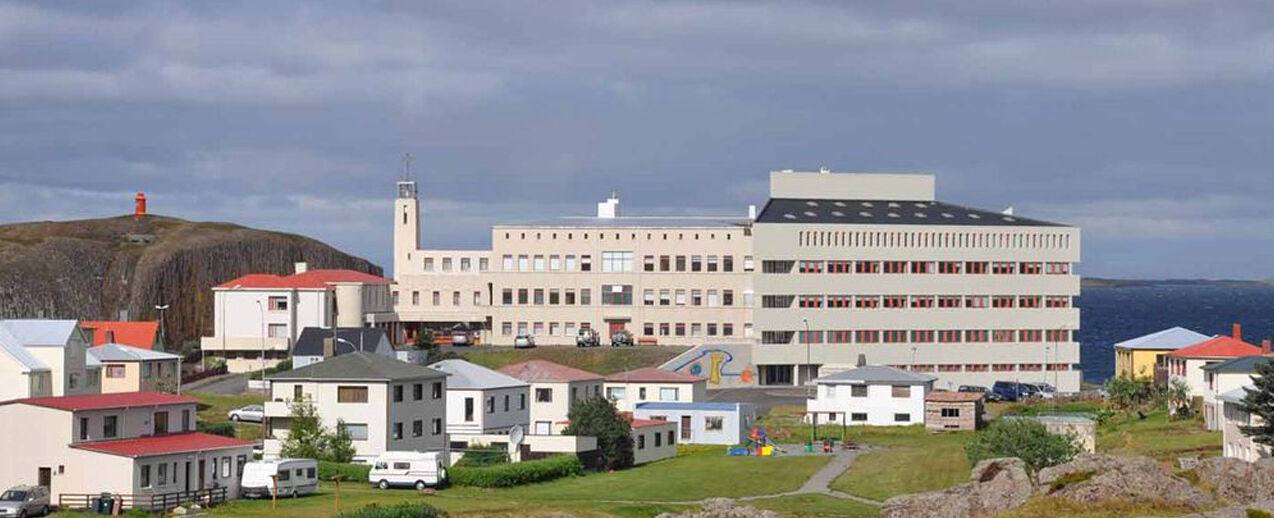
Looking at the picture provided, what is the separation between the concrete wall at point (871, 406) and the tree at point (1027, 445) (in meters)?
30.4

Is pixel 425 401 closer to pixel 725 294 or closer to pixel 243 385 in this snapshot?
pixel 243 385

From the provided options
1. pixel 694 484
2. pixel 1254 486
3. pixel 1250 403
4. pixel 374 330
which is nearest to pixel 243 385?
pixel 374 330

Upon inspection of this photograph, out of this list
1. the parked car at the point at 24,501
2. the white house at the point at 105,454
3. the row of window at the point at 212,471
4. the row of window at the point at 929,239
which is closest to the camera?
the parked car at the point at 24,501

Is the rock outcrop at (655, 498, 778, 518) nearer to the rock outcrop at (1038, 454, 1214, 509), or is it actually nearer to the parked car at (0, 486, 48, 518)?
the rock outcrop at (1038, 454, 1214, 509)

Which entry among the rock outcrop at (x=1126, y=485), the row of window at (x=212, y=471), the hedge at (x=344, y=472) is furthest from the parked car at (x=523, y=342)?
the rock outcrop at (x=1126, y=485)

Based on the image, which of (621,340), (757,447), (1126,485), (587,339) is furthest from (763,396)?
(1126,485)

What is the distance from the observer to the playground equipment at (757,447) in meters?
92.1

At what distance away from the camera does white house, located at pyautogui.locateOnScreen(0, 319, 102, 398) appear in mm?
86938

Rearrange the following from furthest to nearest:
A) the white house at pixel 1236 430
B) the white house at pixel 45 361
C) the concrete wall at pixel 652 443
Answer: the concrete wall at pixel 652 443
the white house at pixel 45 361
the white house at pixel 1236 430

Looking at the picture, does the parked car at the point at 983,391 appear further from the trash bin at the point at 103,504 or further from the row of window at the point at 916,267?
the trash bin at the point at 103,504

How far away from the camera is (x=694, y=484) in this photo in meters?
78.3

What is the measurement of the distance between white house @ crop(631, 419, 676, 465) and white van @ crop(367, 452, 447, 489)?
15.1 m

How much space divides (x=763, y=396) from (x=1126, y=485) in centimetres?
7549

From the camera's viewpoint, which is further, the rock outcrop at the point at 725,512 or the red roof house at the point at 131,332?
the red roof house at the point at 131,332
